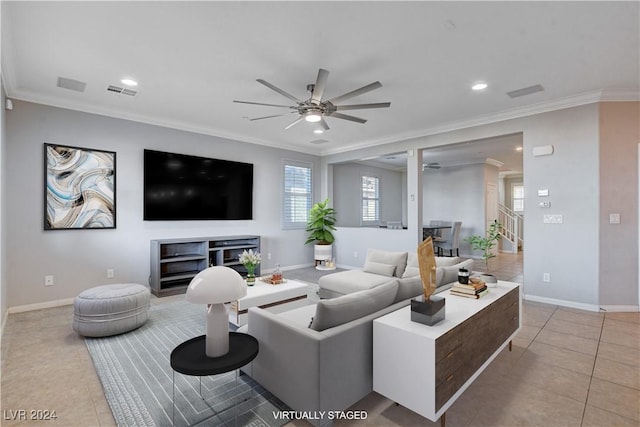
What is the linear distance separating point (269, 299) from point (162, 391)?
1399 millimetres

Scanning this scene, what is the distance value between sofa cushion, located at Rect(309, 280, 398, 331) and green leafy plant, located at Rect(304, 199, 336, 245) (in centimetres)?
445

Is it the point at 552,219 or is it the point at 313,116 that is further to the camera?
the point at 552,219

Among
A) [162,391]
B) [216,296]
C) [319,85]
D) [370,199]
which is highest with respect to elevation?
[319,85]

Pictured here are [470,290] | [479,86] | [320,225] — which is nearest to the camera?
[470,290]

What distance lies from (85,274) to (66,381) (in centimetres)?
244

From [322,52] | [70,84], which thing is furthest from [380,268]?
[70,84]

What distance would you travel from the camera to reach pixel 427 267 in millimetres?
1918

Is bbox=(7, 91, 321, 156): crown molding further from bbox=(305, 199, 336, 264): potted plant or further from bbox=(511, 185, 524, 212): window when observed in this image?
bbox=(511, 185, 524, 212): window

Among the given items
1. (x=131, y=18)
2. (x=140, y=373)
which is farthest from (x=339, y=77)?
(x=140, y=373)

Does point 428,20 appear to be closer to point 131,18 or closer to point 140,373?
point 131,18

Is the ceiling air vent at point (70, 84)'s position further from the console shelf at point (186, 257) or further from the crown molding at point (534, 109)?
the crown molding at point (534, 109)

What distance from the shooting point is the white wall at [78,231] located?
380cm

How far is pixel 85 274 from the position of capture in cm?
426

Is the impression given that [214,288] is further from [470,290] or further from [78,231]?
[78,231]
